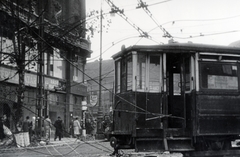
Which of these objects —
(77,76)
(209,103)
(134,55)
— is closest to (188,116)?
(209,103)

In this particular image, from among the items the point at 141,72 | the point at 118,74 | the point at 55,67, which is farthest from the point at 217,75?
the point at 55,67

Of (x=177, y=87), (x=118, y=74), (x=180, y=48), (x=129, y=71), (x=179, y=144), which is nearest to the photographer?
(x=179, y=144)

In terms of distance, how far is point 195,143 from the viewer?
10008 mm

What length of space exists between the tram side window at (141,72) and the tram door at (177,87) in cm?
87

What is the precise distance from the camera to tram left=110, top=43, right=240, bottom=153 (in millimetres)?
9773

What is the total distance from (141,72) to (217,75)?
84.9 inches

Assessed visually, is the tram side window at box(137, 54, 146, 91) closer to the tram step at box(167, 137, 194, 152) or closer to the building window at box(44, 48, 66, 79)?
the tram step at box(167, 137, 194, 152)

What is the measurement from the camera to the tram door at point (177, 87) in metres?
10.2

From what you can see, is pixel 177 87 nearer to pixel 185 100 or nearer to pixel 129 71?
pixel 185 100

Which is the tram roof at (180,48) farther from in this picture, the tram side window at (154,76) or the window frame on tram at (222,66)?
the tram side window at (154,76)

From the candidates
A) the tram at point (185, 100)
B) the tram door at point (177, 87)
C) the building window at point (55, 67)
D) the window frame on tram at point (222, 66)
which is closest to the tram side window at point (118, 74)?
the tram at point (185, 100)

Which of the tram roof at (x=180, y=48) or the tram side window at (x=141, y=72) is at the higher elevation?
the tram roof at (x=180, y=48)

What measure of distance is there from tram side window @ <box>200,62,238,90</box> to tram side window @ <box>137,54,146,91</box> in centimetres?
161

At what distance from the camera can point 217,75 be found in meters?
10.0
